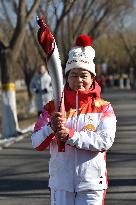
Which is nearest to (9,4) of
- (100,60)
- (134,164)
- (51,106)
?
(134,164)

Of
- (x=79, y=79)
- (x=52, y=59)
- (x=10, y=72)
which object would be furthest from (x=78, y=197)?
(x=10, y=72)

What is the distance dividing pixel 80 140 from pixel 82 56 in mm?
618

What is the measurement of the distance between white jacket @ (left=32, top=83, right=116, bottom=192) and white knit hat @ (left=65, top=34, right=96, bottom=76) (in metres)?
0.20

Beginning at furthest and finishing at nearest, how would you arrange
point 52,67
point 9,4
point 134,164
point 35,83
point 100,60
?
point 100,60
point 9,4
point 35,83
point 134,164
point 52,67

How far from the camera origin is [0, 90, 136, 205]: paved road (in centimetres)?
697

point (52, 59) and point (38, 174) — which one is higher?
point (52, 59)

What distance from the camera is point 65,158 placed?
3.78 meters

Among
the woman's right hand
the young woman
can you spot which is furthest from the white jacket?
the woman's right hand

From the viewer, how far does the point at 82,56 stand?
12.9 ft

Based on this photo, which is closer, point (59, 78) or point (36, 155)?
point (59, 78)

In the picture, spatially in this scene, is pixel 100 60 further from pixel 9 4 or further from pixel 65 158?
pixel 65 158

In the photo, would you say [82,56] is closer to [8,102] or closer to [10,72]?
[8,102]

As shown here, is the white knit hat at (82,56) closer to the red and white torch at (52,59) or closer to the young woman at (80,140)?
the young woman at (80,140)

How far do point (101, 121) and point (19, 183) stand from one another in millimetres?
4379
